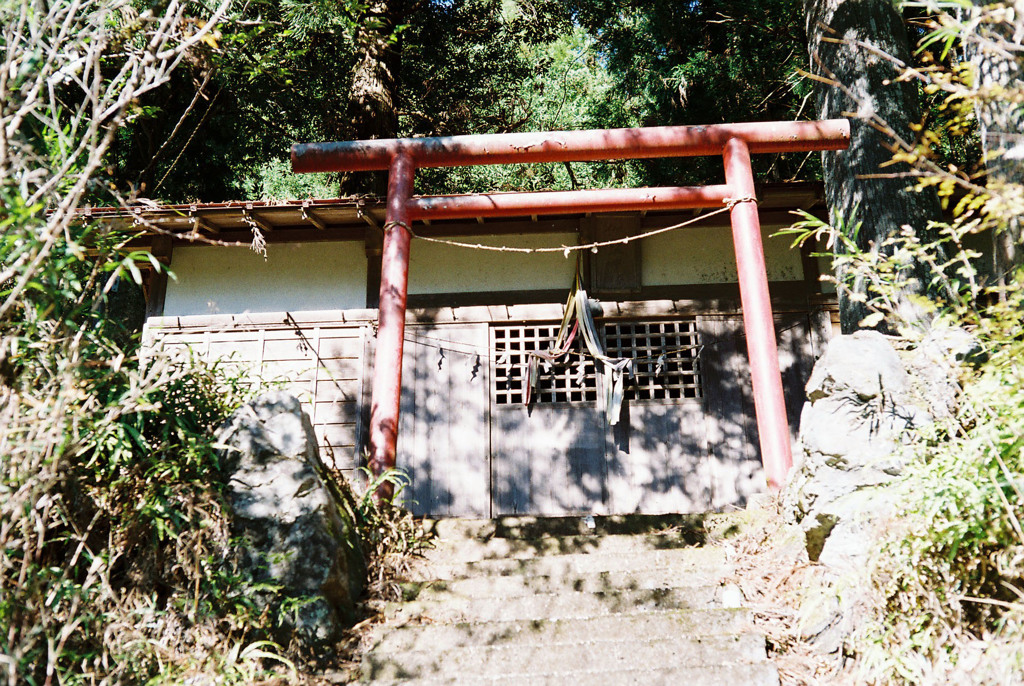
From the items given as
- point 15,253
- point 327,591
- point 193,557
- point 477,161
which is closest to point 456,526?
point 327,591

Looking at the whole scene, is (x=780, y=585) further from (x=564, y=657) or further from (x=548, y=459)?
(x=548, y=459)

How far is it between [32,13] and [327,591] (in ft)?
9.86

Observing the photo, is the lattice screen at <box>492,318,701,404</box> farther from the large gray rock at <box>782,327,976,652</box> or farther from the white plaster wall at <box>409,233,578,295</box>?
the large gray rock at <box>782,327,976,652</box>

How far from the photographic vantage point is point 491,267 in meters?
7.48

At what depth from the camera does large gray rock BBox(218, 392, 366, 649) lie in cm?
393

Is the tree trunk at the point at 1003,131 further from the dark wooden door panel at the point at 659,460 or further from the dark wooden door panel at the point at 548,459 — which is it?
the dark wooden door panel at the point at 548,459

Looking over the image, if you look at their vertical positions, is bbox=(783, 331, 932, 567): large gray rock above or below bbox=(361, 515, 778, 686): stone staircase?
above

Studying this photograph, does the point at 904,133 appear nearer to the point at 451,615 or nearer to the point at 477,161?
the point at 477,161

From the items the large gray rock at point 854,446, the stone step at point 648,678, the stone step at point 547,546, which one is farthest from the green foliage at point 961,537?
the stone step at point 547,546

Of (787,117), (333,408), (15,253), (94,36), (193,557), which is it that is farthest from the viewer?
(787,117)

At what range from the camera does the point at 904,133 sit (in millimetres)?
5832

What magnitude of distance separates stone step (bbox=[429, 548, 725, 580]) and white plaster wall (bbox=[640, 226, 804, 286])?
3.12 m

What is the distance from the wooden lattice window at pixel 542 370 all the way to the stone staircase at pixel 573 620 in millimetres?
1844

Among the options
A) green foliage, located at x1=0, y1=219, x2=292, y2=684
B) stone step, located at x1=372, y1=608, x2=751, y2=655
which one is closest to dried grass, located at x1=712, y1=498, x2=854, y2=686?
stone step, located at x1=372, y1=608, x2=751, y2=655
